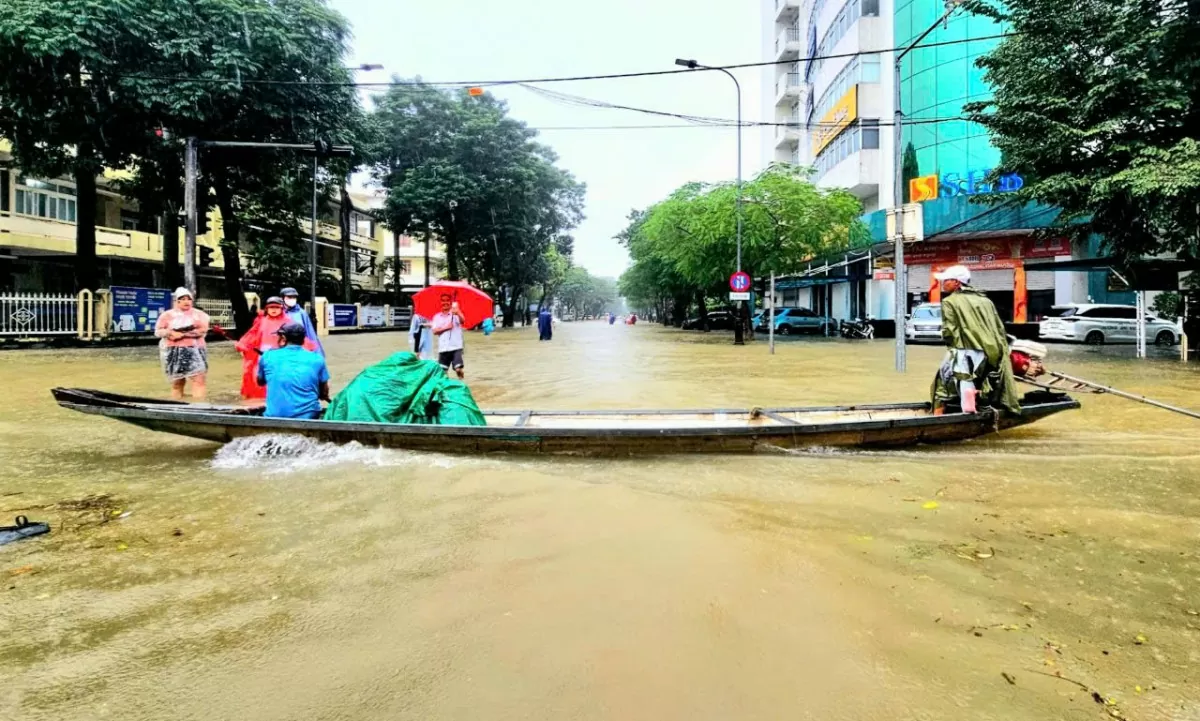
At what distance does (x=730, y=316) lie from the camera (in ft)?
136

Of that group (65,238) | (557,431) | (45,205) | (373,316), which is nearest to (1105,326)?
(557,431)

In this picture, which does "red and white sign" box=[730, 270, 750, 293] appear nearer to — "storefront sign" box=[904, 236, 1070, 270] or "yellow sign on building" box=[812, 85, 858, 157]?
"yellow sign on building" box=[812, 85, 858, 157]

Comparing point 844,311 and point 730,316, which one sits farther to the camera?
point 730,316

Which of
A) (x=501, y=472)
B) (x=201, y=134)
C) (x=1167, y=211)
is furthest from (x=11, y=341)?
(x=1167, y=211)

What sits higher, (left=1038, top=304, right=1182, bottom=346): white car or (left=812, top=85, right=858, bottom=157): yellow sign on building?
(left=812, top=85, right=858, bottom=157): yellow sign on building

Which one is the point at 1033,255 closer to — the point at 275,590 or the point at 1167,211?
the point at 1167,211

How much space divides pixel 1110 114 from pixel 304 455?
54.3 feet

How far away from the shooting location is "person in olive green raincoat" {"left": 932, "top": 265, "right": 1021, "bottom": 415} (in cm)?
622

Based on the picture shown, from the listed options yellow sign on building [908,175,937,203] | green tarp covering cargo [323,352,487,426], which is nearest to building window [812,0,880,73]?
yellow sign on building [908,175,937,203]

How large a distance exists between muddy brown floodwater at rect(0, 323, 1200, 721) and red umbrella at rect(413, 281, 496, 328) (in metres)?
4.16

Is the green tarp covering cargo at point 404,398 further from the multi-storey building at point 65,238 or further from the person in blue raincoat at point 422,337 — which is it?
the multi-storey building at point 65,238

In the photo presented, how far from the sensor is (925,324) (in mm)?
24562

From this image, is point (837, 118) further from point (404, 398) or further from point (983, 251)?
point (404, 398)

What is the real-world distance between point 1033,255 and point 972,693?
2973 cm
